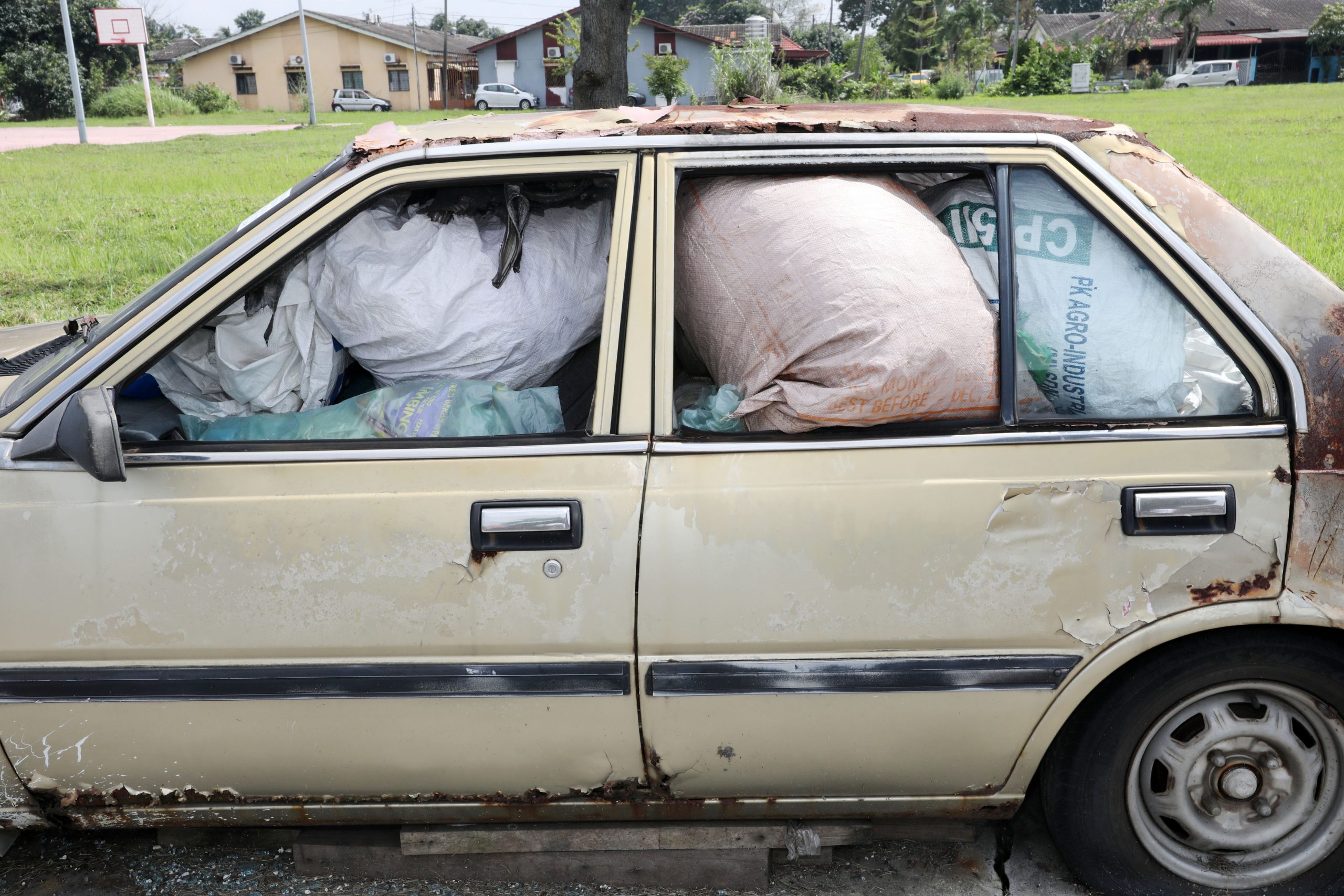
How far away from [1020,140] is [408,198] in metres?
1.41

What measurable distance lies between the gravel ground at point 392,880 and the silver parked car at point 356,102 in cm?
5125

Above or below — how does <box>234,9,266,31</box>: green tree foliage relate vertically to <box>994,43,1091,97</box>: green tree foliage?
above

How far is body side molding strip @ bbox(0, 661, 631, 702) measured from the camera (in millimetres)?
1915

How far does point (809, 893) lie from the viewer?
87.5 inches

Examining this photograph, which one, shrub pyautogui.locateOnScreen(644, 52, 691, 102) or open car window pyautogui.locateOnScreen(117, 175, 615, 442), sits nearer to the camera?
open car window pyautogui.locateOnScreen(117, 175, 615, 442)

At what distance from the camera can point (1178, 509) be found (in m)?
1.87

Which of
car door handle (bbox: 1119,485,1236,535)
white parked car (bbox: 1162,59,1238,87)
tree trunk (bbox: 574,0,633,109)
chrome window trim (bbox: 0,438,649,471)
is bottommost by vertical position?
car door handle (bbox: 1119,485,1236,535)

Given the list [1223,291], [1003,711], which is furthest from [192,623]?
[1223,291]

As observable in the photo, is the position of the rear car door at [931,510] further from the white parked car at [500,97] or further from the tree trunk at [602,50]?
the white parked car at [500,97]

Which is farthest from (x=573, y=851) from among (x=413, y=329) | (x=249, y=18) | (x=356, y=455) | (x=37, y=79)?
(x=249, y=18)

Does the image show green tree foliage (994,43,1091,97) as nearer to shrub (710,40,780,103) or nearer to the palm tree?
the palm tree

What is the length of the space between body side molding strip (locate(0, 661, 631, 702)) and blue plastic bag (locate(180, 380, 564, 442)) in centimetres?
50

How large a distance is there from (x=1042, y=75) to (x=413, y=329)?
4313 centimetres

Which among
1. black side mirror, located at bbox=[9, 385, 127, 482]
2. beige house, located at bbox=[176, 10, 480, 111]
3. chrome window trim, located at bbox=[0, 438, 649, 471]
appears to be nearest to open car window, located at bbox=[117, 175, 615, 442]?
chrome window trim, located at bbox=[0, 438, 649, 471]
